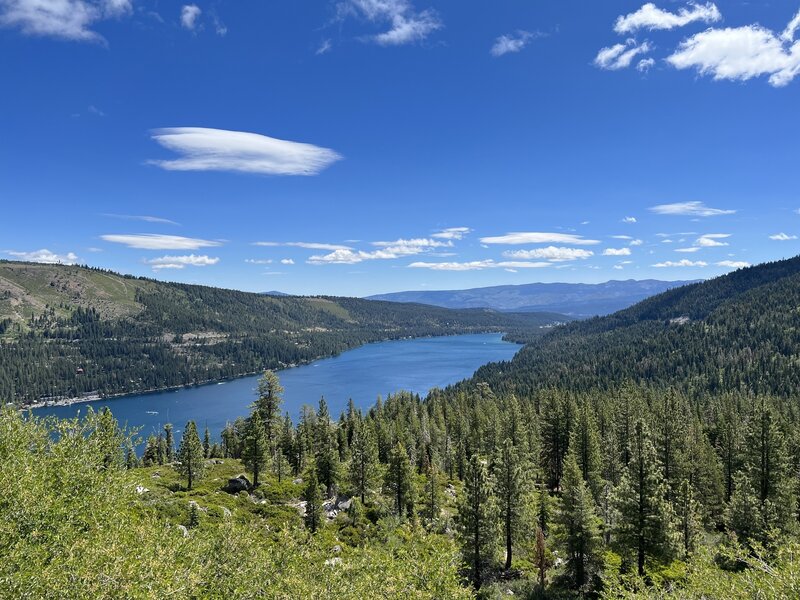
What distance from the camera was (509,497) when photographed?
53.4 metres

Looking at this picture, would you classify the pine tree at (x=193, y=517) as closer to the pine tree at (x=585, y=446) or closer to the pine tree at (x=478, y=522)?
the pine tree at (x=478, y=522)

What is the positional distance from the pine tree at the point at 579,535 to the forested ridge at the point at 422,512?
0.18 meters

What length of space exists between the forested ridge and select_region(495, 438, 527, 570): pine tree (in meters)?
0.21

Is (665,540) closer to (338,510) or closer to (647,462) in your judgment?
(647,462)

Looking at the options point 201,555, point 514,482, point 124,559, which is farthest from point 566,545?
point 124,559

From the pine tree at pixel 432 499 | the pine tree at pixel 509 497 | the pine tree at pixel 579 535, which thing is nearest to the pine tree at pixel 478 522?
the pine tree at pixel 509 497

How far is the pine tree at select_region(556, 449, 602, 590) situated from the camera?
46.6m

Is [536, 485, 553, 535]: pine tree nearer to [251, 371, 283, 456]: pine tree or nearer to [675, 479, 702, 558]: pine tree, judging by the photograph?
[675, 479, 702, 558]: pine tree

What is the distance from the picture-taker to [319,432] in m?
94.8

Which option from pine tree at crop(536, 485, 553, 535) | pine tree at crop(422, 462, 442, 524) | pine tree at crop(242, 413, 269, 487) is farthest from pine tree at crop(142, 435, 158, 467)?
pine tree at crop(536, 485, 553, 535)

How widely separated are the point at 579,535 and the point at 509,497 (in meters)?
8.60

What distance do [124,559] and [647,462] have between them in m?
42.7

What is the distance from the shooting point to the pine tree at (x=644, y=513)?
42844 millimetres

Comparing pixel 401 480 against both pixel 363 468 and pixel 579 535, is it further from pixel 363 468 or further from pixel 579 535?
pixel 579 535
